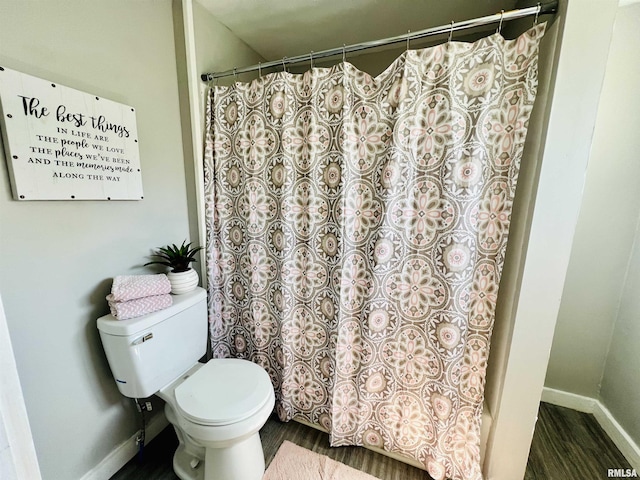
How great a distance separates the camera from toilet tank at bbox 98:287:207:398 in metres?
1.04

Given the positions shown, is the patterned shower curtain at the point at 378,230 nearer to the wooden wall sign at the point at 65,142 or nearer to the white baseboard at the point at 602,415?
the wooden wall sign at the point at 65,142

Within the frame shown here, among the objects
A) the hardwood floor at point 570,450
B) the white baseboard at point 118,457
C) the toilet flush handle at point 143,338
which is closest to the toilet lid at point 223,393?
the toilet flush handle at point 143,338

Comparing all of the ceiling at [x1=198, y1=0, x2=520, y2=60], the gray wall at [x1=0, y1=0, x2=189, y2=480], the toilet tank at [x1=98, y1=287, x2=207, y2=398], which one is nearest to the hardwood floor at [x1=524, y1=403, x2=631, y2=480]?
the toilet tank at [x1=98, y1=287, x2=207, y2=398]

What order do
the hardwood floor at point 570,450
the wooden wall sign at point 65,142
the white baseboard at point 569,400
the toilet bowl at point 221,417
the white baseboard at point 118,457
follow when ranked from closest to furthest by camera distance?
the wooden wall sign at point 65,142
the toilet bowl at point 221,417
the white baseboard at point 118,457
the hardwood floor at point 570,450
the white baseboard at point 569,400

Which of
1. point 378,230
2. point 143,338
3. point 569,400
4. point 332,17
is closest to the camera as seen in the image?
point 143,338

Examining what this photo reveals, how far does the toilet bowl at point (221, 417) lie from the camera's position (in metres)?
0.99

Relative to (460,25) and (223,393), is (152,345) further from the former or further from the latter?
(460,25)

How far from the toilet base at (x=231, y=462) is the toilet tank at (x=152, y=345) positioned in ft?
1.29

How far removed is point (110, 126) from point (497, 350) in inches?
78.0

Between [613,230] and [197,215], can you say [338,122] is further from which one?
[613,230]

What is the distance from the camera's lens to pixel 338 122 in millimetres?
1203

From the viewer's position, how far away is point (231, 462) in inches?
42.8

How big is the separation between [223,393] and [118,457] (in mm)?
681
